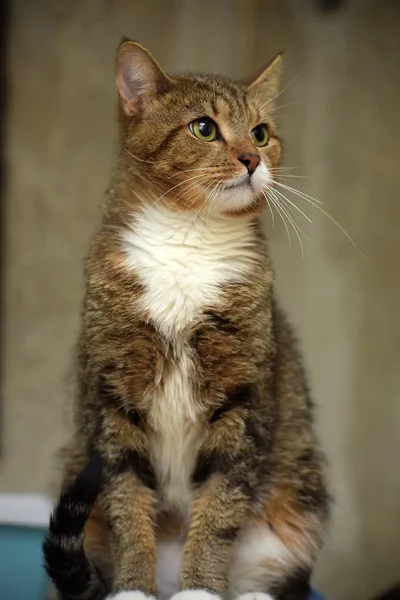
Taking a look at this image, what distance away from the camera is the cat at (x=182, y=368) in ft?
3.67

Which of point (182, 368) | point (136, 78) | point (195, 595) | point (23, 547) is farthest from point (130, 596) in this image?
point (136, 78)

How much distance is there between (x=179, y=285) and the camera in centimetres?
115

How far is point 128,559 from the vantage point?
1.09 meters

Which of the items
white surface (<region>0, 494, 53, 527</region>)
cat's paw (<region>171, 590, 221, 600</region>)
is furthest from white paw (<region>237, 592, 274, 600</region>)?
white surface (<region>0, 494, 53, 527</region>)

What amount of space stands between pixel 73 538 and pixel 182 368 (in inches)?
12.4

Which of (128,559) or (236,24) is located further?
(236,24)

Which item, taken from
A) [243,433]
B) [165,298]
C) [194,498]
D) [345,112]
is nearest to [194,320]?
[165,298]

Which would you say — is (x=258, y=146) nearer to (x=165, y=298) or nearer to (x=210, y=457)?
(x=165, y=298)

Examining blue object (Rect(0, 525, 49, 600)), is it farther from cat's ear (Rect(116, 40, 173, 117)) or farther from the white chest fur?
cat's ear (Rect(116, 40, 173, 117))

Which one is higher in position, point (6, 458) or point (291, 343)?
point (291, 343)

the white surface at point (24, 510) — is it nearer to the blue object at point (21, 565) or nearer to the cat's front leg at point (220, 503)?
the blue object at point (21, 565)

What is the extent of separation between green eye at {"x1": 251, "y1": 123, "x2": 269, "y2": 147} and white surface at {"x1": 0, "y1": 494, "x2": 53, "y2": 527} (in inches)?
39.9

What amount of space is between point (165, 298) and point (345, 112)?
1005 millimetres

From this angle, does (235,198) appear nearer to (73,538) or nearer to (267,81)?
(267,81)
